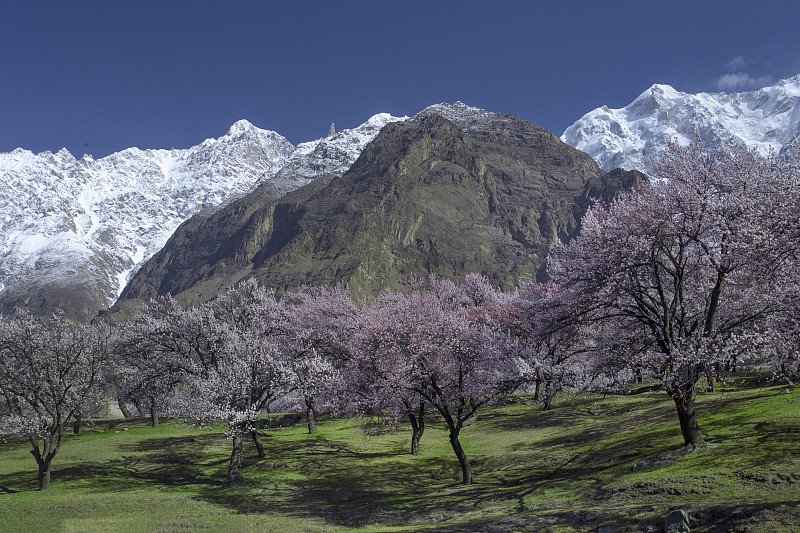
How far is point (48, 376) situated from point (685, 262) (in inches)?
1254

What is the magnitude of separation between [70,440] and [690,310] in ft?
156

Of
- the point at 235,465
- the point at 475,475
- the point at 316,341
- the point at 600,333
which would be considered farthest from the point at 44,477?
the point at 600,333

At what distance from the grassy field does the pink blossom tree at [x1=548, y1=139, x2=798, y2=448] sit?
10.8 feet

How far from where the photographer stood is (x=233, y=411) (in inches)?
1018

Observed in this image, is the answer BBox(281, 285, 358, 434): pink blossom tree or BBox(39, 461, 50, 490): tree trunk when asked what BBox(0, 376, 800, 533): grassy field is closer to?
BBox(39, 461, 50, 490): tree trunk

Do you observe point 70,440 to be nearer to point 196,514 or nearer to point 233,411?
point 233,411

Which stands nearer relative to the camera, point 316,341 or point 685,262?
point 685,262

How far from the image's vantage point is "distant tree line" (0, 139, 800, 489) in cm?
1623

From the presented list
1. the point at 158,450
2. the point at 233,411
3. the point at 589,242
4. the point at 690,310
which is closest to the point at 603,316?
the point at 589,242

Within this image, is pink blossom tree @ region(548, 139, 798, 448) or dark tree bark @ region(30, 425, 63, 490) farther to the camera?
dark tree bark @ region(30, 425, 63, 490)

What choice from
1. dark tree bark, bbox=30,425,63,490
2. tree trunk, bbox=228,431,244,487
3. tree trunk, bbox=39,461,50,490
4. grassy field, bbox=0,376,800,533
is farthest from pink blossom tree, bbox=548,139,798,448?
tree trunk, bbox=39,461,50,490

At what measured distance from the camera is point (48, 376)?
2786 cm

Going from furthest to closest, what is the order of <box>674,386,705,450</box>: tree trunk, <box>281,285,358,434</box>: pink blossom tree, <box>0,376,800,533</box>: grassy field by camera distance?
<box>281,285,358,434</box>: pink blossom tree
<box>674,386,705,450</box>: tree trunk
<box>0,376,800,533</box>: grassy field

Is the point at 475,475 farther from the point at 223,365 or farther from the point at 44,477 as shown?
the point at 44,477
